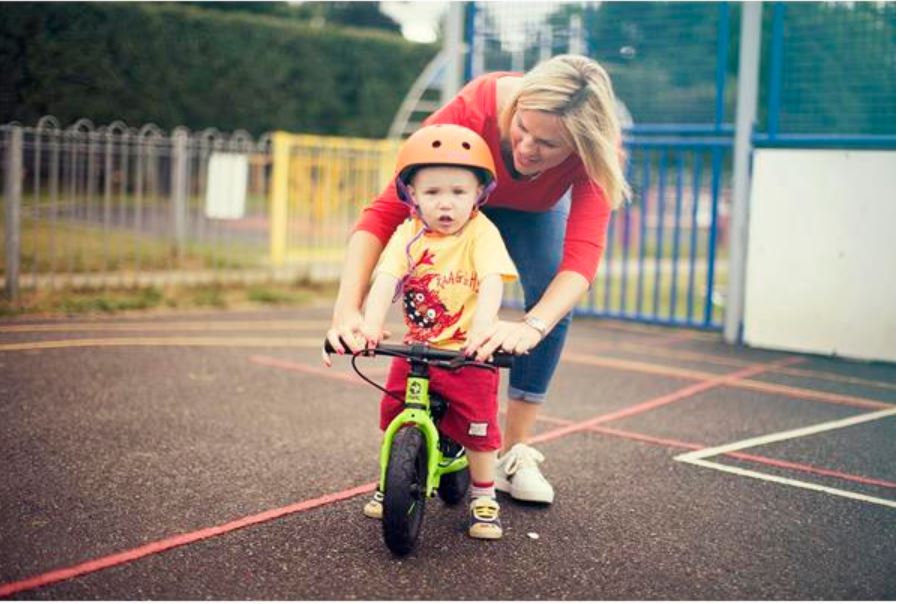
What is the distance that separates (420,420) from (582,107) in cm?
109

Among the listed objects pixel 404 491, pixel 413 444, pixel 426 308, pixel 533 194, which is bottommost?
pixel 404 491

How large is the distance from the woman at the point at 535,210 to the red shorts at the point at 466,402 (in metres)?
0.23

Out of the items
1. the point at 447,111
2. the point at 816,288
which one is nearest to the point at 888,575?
the point at 447,111

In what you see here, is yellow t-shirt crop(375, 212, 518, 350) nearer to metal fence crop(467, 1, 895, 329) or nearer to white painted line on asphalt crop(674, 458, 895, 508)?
white painted line on asphalt crop(674, 458, 895, 508)

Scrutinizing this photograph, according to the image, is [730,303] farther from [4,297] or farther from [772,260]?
[4,297]

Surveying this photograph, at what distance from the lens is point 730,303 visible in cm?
780

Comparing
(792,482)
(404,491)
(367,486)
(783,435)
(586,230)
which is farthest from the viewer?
(783,435)

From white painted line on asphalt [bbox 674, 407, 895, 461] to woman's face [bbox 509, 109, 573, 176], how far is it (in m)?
1.77

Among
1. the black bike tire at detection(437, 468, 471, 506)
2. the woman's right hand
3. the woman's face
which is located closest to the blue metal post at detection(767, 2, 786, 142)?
the woman's face

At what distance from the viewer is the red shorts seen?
3.14 m

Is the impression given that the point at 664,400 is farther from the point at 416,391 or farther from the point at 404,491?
the point at 404,491

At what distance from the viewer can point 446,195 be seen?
3.00 m

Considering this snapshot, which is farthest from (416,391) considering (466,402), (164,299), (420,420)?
(164,299)

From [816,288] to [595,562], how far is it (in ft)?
16.2
